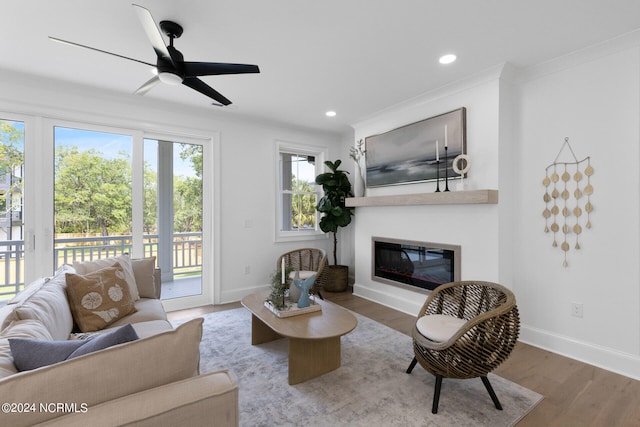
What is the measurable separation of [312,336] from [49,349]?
141 centimetres

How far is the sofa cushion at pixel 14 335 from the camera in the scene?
926mm

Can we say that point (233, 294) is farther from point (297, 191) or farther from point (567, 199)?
point (567, 199)


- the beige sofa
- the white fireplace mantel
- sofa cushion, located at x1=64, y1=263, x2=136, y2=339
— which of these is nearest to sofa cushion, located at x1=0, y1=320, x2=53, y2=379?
the beige sofa

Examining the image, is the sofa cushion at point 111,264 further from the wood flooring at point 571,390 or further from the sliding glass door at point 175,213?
the wood flooring at point 571,390

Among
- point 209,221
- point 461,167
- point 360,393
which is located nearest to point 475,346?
point 360,393

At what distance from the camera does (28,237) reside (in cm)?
305

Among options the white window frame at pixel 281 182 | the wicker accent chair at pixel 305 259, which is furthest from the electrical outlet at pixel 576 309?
the white window frame at pixel 281 182

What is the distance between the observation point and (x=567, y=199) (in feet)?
8.66

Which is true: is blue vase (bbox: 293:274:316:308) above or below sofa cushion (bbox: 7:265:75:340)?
below

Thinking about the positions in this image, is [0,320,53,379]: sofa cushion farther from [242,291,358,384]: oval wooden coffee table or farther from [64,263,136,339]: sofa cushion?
[242,291,358,384]: oval wooden coffee table

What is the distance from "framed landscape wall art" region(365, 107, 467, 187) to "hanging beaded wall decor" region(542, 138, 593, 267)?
0.81m

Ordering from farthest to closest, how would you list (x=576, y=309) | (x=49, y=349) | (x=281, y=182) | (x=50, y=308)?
1. (x=281, y=182)
2. (x=576, y=309)
3. (x=50, y=308)
4. (x=49, y=349)

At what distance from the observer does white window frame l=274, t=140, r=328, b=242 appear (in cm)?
464

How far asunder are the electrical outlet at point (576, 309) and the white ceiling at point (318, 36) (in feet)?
6.97
